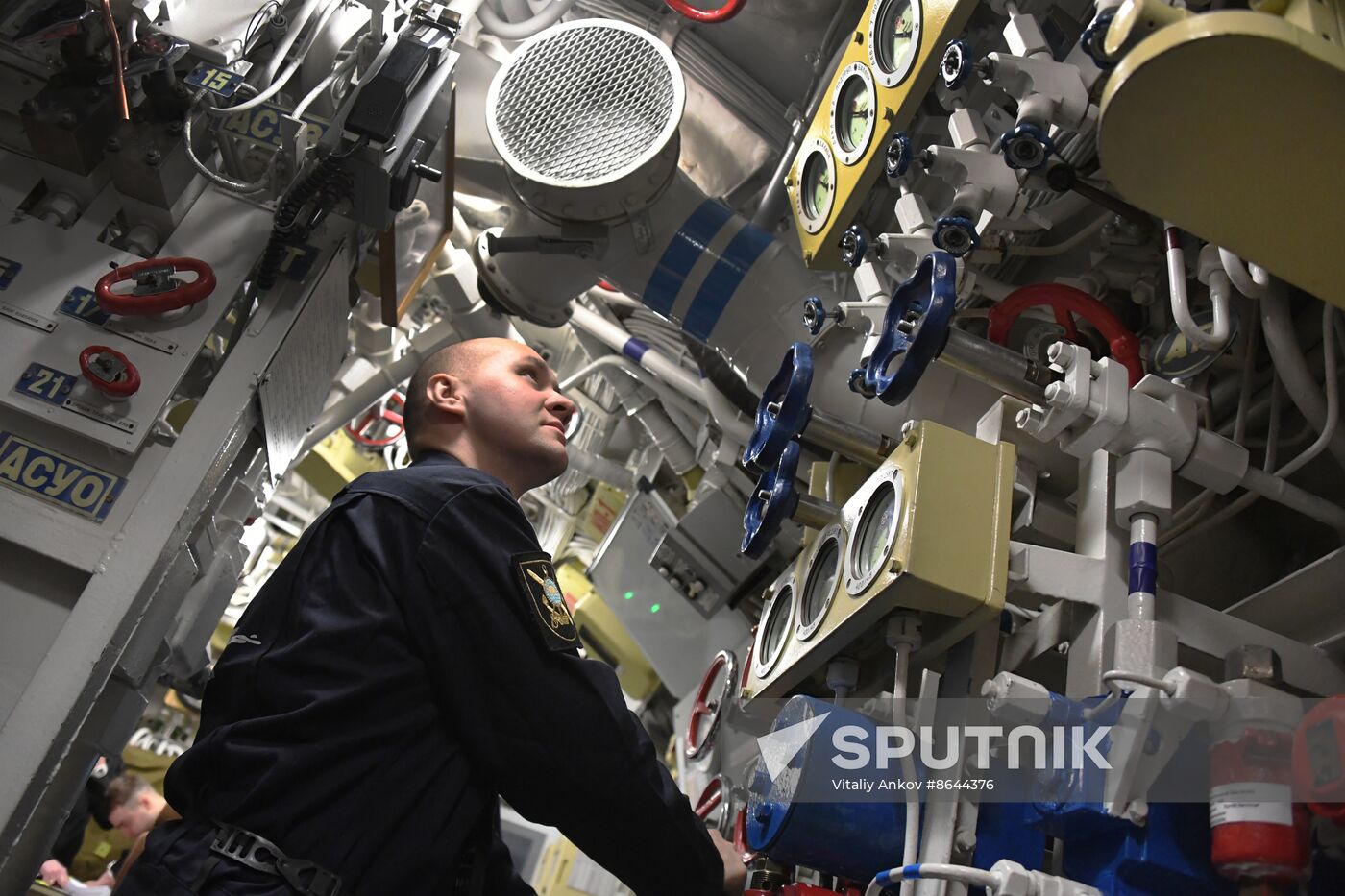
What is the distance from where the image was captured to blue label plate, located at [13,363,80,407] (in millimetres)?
2262

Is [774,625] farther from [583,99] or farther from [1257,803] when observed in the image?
[583,99]

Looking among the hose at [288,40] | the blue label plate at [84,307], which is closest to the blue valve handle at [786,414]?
the blue label plate at [84,307]

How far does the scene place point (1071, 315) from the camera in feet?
6.98

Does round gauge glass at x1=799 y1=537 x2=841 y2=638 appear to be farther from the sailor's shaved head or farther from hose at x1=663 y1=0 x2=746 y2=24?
hose at x1=663 y1=0 x2=746 y2=24

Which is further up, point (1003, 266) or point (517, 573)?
point (1003, 266)

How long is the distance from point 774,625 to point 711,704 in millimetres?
728

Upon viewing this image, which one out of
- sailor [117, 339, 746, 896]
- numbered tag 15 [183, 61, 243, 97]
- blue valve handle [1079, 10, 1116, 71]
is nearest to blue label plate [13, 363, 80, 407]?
numbered tag 15 [183, 61, 243, 97]

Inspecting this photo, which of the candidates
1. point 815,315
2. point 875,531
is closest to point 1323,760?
point 875,531

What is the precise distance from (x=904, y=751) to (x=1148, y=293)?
1027 millimetres

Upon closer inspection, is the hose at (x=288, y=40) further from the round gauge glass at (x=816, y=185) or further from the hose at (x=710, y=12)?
the round gauge glass at (x=816, y=185)

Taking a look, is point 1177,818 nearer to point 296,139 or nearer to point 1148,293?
point 1148,293

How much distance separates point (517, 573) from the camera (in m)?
1.61

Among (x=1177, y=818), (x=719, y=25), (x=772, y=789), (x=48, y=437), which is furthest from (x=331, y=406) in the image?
(x=1177, y=818)

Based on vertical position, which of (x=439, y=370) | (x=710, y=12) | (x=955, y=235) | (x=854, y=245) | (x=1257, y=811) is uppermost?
(x=710, y=12)
